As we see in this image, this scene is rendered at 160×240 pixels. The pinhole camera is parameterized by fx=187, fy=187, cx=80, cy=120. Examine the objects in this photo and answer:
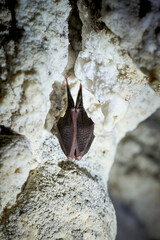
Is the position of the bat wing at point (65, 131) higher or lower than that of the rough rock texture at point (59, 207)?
higher

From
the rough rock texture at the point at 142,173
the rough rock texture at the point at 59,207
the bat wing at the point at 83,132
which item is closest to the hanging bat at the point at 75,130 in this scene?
the bat wing at the point at 83,132

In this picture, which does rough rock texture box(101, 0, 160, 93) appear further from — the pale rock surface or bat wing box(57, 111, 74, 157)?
the pale rock surface

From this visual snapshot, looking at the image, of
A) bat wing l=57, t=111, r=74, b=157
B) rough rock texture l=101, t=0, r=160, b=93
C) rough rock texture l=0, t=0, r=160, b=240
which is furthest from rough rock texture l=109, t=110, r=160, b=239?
rough rock texture l=101, t=0, r=160, b=93

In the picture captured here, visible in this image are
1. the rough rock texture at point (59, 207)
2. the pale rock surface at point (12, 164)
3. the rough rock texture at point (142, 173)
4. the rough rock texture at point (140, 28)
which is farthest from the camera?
the rough rock texture at point (142, 173)

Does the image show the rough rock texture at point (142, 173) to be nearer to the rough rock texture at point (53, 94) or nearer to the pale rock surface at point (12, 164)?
the rough rock texture at point (53, 94)

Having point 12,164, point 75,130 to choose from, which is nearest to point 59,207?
point 12,164

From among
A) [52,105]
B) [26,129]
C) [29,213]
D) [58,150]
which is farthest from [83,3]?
[29,213]
